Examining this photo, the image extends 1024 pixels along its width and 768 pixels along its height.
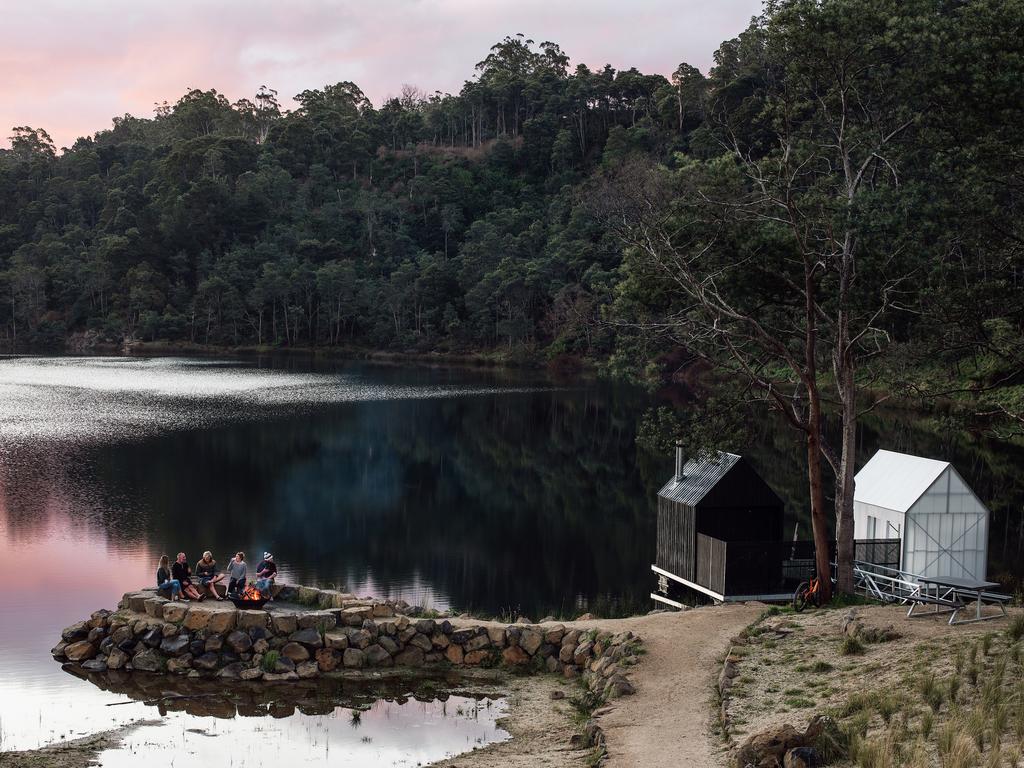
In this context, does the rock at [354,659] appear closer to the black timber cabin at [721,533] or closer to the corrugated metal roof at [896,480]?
the black timber cabin at [721,533]

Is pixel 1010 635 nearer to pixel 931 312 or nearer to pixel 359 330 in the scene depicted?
pixel 931 312

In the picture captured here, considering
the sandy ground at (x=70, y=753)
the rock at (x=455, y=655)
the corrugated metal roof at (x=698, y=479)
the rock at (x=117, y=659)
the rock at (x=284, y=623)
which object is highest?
the corrugated metal roof at (x=698, y=479)

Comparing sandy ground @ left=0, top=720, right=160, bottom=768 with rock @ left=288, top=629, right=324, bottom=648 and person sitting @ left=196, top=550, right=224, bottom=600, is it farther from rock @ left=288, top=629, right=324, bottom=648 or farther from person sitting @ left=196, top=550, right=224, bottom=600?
person sitting @ left=196, top=550, right=224, bottom=600

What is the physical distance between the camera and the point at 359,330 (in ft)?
361

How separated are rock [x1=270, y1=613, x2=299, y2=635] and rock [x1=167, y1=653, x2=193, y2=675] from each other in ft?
4.75

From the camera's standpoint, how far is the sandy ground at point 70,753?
45.3ft

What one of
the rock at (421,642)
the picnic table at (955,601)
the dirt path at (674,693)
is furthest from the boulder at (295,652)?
the picnic table at (955,601)

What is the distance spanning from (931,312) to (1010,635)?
19.0 feet

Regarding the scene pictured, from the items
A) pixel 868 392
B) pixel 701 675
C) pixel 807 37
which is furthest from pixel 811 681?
pixel 868 392

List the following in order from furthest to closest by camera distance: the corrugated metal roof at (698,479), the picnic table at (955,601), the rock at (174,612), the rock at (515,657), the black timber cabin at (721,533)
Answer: the corrugated metal roof at (698,479) < the black timber cabin at (721,533) < the rock at (174,612) < the rock at (515,657) < the picnic table at (955,601)

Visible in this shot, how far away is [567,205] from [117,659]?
3858 inches

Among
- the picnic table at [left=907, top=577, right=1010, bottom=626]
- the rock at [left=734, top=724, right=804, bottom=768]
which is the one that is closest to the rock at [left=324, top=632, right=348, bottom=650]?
the rock at [left=734, top=724, right=804, bottom=768]

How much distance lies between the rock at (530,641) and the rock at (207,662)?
5088 millimetres

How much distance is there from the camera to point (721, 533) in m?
22.3
